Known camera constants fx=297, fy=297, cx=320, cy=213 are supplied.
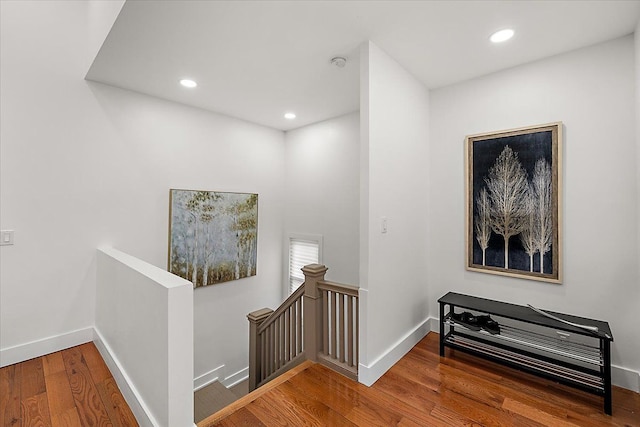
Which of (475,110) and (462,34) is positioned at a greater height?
(462,34)

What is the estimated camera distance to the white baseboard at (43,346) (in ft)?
7.98

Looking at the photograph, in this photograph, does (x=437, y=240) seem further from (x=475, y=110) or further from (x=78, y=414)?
(x=78, y=414)

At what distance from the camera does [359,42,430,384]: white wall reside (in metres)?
2.27

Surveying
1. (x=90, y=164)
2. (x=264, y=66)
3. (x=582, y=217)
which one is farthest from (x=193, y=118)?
(x=582, y=217)

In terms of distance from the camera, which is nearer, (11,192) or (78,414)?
(78,414)

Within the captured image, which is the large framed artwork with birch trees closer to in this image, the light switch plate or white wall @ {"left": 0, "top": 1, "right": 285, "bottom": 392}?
white wall @ {"left": 0, "top": 1, "right": 285, "bottom": 392}

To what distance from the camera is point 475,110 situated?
2.84m

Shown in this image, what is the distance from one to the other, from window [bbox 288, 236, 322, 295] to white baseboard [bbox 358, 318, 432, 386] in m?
1.62

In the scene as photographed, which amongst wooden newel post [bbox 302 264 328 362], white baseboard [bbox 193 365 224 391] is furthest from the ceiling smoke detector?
white baseboard [bbox 193 365 224 391]

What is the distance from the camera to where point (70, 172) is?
2.72 meters

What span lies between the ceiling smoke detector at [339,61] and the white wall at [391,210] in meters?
0.23

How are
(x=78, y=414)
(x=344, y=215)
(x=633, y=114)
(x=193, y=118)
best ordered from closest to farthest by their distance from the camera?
(x=78, y=414)
(x=633, y=114)
(x=193, y=118)
(x=344, y=215)

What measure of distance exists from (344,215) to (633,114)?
2723 millimetres

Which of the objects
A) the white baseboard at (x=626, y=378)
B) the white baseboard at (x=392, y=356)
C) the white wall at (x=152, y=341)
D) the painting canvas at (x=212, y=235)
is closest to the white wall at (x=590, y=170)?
the white baseboard at (x=626, y=378)
